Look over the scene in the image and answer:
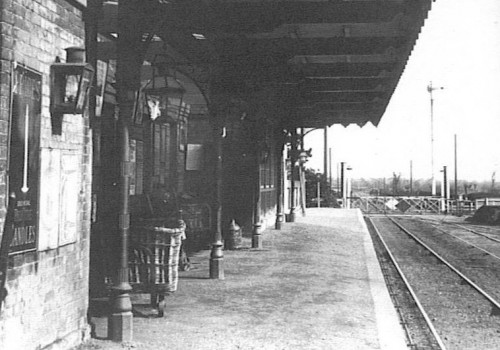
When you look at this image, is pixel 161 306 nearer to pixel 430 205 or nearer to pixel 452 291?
pixel 452 291

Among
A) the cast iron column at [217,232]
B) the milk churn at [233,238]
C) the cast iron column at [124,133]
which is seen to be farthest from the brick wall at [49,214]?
the milk churn at [233,238]

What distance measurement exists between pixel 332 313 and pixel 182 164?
8.13 metres

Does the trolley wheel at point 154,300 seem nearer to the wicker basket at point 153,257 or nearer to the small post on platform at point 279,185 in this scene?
the wicker basket at point 153,257

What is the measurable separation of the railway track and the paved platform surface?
24.0 inches

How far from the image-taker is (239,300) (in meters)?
7.86

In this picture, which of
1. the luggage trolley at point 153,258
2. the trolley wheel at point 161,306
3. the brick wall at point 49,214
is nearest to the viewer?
the brick wall at point 49,214

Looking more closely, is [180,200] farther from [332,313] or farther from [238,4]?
[332,313]

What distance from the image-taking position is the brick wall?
4188 millimetres

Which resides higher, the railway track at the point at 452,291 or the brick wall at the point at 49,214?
the brick wall at the point at 49,214

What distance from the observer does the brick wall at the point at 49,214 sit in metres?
4.19

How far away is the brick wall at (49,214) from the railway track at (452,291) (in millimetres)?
3420

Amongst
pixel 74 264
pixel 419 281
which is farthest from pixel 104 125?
pixel 419 281

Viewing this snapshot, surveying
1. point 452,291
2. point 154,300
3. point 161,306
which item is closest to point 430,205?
point 452,291

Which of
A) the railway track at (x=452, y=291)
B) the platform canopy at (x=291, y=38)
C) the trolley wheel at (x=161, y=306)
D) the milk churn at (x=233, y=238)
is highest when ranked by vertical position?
the platform canopy at (x=291, y=38)
